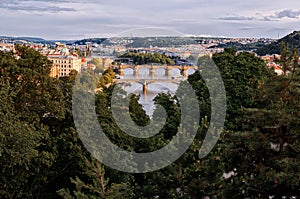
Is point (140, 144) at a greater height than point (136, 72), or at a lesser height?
greater

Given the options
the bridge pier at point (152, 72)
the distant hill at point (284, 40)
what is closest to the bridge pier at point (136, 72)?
the bridge pier at point (152, 72)

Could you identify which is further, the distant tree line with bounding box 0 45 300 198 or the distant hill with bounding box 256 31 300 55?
the distant hill with bounding box 256 31 300 55

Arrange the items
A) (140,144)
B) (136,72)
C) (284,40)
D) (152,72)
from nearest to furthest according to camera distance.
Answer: (140,144) < (152,72) < (136,72) < (284,40)

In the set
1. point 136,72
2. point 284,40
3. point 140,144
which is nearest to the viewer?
point 140,144

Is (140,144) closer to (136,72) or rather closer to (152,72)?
(152,72)

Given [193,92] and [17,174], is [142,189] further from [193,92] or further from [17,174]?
[193,92]

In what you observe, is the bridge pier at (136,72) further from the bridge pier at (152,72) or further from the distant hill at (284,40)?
the distant hill at (284,40)

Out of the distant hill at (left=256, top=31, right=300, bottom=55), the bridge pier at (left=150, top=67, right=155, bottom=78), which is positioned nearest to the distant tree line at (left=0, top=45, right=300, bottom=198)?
the bridge pier at (left=150, top=67, right=155, bottom=78)

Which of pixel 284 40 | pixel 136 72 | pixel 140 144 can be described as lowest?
pixel 136 72

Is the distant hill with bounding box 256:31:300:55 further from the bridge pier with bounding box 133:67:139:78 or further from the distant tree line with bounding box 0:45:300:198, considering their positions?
the distant tree line with bounding box 0:45:300:198

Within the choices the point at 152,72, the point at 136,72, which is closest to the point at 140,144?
the point at 152,72

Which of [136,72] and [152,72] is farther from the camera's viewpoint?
[136,72]
